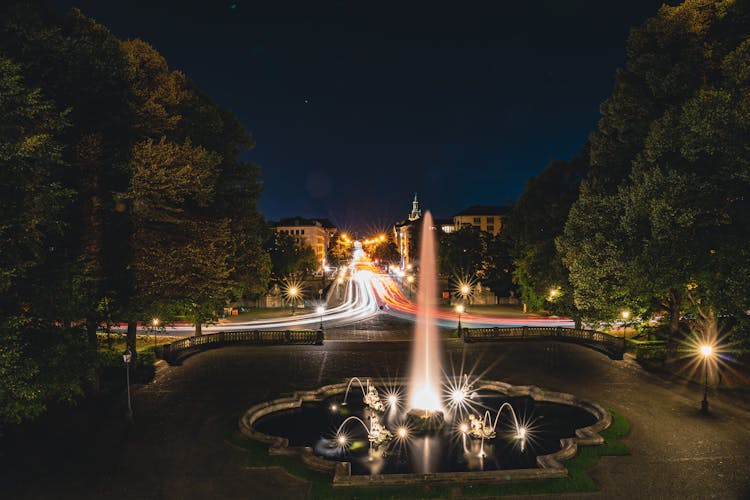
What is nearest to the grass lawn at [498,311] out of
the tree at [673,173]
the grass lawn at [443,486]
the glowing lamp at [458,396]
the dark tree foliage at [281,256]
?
the dark tree foliage at [281,256]

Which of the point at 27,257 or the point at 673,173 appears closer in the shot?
the point at 27,257

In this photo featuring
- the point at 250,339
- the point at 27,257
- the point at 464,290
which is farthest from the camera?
the point at 464,290

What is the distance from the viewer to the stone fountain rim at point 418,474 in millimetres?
11883

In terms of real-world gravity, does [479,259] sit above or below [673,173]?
below

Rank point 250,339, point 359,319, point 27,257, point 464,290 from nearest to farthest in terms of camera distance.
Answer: point 27,257
point 250,339
point 464,290
point 359,319

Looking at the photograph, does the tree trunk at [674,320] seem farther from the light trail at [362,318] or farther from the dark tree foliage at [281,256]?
the dark tree foliage at [281,256]

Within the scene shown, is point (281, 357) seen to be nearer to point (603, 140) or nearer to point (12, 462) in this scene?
point (12, 462)

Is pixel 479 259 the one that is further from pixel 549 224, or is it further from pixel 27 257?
pixel 27 257

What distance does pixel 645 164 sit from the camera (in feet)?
59.7

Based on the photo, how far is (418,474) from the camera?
39.1 ft

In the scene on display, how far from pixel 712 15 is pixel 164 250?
24.6 m

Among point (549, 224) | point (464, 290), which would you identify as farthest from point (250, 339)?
point (549, 224)

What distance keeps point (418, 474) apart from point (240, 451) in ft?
18.6

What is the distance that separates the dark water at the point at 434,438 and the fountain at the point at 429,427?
0.10 ft
